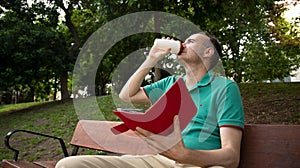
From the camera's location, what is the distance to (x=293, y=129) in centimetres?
181

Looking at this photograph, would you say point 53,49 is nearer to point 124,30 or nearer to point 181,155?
point 124,30

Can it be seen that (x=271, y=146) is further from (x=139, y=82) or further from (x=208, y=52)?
(x=139, y=82)

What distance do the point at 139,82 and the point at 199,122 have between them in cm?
46

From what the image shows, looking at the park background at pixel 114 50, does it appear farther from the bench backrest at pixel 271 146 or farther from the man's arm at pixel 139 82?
the bench backrest at pixel 271 146

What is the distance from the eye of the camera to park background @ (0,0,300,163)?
20.6 ft

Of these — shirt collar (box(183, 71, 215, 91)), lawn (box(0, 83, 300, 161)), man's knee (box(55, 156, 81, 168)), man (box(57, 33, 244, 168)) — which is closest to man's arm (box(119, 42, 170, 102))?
man (box(57, 33, 244, 168))

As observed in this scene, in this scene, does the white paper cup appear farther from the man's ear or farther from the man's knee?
the man's knee

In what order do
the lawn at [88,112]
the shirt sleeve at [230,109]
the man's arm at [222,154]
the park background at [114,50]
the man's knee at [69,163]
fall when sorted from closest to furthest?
the man's arm at [222,154] < the man's knee at [69,163] < the shirt sleeve at [230,109] < the lawn at [88,112] < the park background at [114,50]

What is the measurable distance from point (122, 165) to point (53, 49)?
9652 mm

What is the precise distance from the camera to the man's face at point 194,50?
1996 millimetres

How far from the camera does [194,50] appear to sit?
200 centimetres

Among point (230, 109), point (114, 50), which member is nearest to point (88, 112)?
point (114, 50)

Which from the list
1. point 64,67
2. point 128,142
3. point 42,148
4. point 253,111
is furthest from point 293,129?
point 64,67

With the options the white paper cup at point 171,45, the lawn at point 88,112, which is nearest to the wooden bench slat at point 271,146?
the white paper cup at point 171,45
